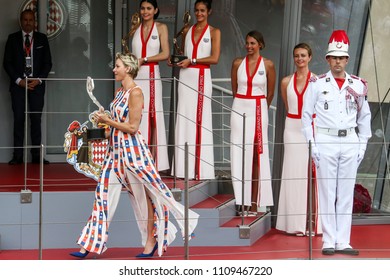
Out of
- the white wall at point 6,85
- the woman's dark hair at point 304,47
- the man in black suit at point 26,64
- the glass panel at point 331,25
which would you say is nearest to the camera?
the woman's dark hair at point 304,47

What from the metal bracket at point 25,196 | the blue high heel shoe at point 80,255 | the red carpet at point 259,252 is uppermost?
the metal bracket at point 25,196

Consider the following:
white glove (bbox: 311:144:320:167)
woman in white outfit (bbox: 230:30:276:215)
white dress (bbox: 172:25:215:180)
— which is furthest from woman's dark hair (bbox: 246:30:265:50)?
white glove (bbox: 311:144:320:167)

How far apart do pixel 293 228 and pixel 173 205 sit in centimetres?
186

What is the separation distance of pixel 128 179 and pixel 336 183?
1614mm

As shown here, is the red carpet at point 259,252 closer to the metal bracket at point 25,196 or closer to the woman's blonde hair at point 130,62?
the metal bracket at point 25,196

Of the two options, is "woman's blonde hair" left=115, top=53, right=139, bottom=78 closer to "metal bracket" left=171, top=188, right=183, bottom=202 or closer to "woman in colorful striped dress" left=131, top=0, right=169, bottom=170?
"metal bracket" left=171, top=188, right=183, bottom=202

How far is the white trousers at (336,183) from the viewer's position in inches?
367

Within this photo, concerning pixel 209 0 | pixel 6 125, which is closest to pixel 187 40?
pixel 209 0

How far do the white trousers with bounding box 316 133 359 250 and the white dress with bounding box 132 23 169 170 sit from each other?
1.95 m

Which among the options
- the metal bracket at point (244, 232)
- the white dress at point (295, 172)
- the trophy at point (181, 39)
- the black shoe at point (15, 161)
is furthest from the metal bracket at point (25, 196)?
the black shoe at point (15, 161)

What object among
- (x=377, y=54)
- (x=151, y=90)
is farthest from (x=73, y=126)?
(x=377, y=54)

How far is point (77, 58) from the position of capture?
12.7 meters

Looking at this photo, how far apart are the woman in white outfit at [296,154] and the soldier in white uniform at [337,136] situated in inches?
42.5
